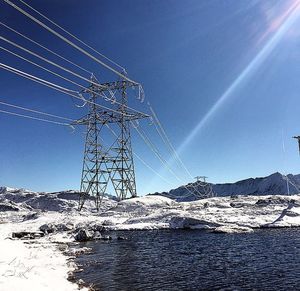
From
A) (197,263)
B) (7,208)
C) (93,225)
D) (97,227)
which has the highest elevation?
(7,208)

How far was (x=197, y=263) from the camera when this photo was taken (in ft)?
76.1

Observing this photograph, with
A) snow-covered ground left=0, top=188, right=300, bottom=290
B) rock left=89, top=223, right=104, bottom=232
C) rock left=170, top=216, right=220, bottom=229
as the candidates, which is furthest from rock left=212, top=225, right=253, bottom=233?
rock left=89, top=223, right=104, bottom=232

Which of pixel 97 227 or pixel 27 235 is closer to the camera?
pixel 27 235

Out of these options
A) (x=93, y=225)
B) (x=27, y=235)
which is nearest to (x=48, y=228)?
(x=27, y=235)

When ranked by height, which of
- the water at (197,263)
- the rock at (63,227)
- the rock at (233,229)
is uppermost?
the rock at (63,227)

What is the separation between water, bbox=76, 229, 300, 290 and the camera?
1820cm

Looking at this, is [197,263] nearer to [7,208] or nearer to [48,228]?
[48,228]

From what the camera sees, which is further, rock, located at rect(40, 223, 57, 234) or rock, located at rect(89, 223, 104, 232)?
rock, located at rect(89, 223, 104, 232)

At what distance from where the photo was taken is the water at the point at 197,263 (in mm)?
18203

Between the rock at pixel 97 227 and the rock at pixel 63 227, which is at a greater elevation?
the rock at pixel 63 227

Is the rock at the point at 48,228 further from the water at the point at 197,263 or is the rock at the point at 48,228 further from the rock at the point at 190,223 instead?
the rock at the point at 190,223

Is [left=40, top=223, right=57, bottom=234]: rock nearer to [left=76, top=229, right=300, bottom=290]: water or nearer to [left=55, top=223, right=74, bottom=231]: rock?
[left=55, top=223, right=74, bottom=231]: rock

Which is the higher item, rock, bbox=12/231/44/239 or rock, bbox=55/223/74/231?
rock, bbox=55/223/74/231

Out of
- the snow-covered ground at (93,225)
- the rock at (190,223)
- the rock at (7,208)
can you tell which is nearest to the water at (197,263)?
the snow-covered ground at (93,225)
